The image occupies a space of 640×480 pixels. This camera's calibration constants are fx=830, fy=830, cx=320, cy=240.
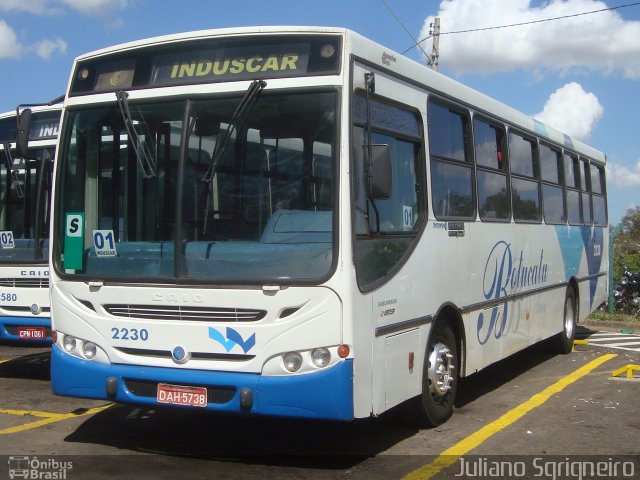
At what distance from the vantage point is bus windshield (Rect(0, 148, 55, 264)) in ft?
32.4

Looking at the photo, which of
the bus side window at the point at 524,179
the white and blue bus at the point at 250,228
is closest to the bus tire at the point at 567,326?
the bus side window at the point at 524,179

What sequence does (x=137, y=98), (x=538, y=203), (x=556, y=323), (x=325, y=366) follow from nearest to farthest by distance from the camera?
(x=325, y=366)
(x=137, y=98)
(x=538, y=203)
(x=556, y=323)

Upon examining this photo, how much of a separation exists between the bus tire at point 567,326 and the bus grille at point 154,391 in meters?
7.63

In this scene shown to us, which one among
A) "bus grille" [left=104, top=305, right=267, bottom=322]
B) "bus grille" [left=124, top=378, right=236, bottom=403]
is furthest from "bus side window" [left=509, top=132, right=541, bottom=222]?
"bus grille" [left=124, top=378, right=236, bottom=403]

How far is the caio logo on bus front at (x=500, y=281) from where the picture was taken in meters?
8.67

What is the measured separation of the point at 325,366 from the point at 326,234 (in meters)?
0.91

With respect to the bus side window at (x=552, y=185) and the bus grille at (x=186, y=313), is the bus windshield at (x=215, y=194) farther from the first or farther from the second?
the bus side window at (x=552, y=185)

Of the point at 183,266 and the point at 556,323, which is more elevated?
the point at 183,266

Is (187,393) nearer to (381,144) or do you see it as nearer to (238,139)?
(238,139)

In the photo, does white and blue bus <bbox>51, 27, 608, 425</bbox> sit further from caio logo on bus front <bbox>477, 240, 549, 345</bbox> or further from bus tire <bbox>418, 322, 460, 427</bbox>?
caio logo on bus front <bbox>477, 240, 549, 345</bbox>

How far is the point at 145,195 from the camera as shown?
641 cm

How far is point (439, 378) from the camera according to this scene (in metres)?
7.42

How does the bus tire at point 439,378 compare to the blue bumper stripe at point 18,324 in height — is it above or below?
below

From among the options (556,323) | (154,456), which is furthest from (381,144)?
(556,323)
